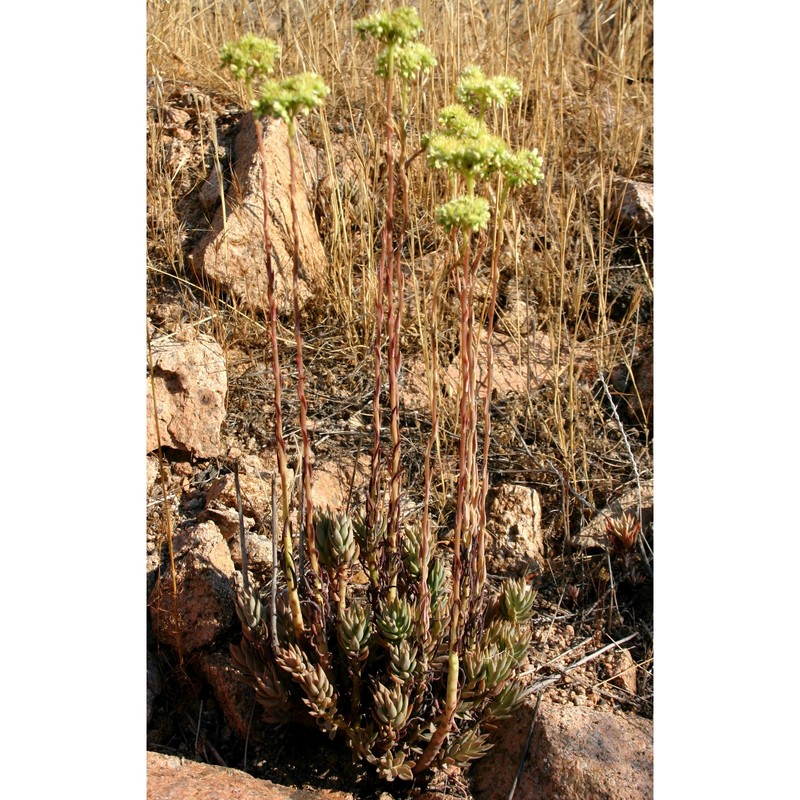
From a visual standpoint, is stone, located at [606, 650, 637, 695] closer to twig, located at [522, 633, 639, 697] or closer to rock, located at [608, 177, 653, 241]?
twig, located at [522, 633, 639, 697]

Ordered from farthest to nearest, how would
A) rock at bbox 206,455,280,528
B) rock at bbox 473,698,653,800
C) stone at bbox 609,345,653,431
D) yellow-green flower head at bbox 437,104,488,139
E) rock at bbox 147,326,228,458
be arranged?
stone at bbox 609,345,653,431 < rock at bbox 147,326,228,458 < rock at bbox 206,455,280,528 < rock at bbox 473,698,653,800 < yellow-green flower head at bbox 437,104,488,139

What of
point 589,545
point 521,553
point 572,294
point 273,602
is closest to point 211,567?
point 273,602

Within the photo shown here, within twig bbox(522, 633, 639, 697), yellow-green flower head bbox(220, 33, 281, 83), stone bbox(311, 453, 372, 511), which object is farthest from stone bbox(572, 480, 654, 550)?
yellow-green flower head bbox(220, 33, 281, 83)

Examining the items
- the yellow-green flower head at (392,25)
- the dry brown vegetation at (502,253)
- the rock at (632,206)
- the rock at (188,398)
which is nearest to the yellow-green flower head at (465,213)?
the yellow-green flower head at (392,25)

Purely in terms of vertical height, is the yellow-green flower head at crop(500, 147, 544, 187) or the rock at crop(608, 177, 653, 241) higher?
the rock at crop(608, 177, 653, 241)

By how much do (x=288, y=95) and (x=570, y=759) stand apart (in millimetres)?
1351

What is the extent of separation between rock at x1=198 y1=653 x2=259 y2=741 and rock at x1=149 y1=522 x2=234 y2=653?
A: 0.06m

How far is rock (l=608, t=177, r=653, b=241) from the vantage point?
2924mm

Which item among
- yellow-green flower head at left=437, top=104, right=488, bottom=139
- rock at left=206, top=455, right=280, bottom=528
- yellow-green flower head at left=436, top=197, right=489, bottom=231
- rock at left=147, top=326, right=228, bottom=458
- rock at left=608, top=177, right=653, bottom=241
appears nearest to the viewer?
yellow-green flower head at left=436, top=197, right=489, bottom=231

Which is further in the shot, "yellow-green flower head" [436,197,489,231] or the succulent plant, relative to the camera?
the succulent plant

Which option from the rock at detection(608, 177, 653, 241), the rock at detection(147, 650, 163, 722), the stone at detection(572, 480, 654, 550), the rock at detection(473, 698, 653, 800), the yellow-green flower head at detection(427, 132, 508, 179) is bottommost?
the rock at detection(473, 698, 653, 800)

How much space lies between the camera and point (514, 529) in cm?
223

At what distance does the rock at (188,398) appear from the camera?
7.43 feet

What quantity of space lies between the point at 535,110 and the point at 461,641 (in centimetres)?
181
